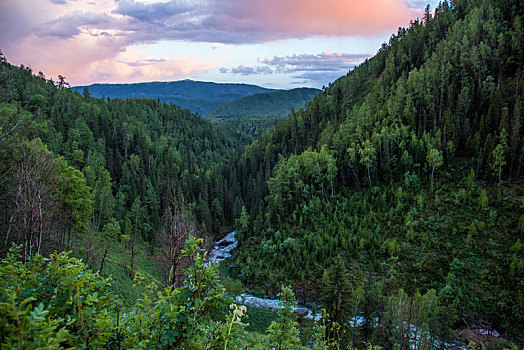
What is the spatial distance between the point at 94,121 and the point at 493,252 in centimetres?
10794

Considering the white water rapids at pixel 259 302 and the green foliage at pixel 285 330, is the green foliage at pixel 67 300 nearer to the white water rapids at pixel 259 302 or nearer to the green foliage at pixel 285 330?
the white water rapids at pixel 259 302

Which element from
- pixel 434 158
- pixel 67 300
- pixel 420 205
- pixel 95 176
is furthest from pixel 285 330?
pixel 95 176

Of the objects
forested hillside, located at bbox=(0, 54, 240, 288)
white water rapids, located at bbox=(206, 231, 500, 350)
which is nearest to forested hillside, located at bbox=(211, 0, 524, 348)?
white water rapids, located at bbox=(206, 231, 500, 350)

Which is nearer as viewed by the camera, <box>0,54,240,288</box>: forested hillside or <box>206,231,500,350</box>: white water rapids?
<box>0,54,240,288</box>: forested hillside

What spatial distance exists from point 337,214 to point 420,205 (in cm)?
1537

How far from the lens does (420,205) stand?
5088 cm

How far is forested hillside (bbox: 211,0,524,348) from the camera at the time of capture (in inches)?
1511

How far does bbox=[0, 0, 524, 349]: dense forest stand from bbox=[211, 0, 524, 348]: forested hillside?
27cm

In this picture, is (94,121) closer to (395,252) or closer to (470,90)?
(395,252)

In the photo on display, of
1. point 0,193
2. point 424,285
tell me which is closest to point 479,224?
point 424,285

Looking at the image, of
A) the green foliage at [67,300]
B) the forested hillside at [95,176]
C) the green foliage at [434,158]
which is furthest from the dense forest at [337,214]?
the forested hillside at [95,176]

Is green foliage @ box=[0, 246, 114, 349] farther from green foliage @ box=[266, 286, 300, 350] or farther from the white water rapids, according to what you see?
green foliage @ box=[266, 286, 300, 350]

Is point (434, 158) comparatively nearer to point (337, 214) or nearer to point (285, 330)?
point (337, 214)

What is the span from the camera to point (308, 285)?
49625mm
